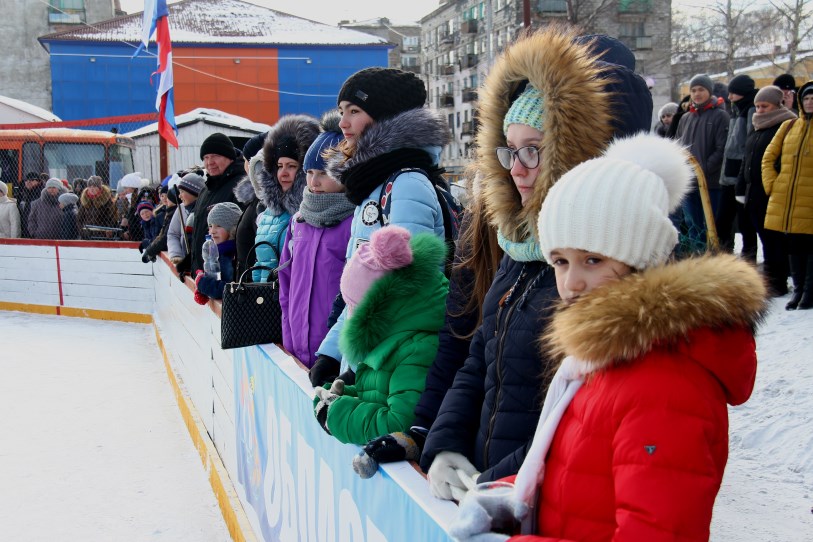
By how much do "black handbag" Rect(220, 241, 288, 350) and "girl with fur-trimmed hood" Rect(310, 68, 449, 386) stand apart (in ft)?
3.13

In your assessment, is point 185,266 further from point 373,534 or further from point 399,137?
point 373,534

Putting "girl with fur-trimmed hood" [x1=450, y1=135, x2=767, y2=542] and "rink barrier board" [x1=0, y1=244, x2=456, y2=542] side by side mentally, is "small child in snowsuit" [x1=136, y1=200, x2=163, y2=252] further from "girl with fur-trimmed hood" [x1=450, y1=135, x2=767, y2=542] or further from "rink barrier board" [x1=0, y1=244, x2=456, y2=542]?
"girl with fur-trimmed hood" [x1=450, y1=135, x2=767, y2=542]

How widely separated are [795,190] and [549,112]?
4.79 meters

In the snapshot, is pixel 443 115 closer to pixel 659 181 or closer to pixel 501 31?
pixel 659 181

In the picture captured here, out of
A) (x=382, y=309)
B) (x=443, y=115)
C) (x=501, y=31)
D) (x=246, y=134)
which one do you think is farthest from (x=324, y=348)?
(x=501, y=31)

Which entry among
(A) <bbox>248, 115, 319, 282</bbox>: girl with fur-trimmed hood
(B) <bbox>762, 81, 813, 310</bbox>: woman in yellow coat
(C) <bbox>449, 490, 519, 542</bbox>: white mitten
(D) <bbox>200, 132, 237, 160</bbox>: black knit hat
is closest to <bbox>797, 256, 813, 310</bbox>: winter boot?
(B) <bbox>762, 81, 813, 310</bbox>: woman in yellow coat

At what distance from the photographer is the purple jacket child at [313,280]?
136 inches

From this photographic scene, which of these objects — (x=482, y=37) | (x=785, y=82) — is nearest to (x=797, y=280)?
(x=785, y=82)

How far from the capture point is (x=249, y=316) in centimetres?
391

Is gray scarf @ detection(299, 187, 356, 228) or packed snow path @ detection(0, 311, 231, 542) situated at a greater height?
gray scarf @ detection(299, 187, 356, 228)

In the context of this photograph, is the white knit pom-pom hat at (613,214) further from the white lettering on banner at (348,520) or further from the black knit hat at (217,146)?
the black knit hat at (217,146)

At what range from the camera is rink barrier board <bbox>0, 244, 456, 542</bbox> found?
1.96m

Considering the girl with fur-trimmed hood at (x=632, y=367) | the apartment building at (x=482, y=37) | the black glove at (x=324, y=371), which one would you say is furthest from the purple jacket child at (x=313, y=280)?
the apartment building at (x=482, y=37)

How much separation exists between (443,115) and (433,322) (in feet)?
4.04
